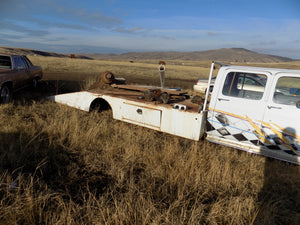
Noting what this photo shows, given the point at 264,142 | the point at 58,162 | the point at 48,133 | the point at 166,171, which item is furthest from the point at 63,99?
the point at 264,142

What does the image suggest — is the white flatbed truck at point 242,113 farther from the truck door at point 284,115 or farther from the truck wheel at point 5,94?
the truck wheel at point 5,94

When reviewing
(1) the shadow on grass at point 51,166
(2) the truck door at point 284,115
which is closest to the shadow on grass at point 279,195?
(2) the truck door at point 284,115

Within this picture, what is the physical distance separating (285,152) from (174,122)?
2133mm

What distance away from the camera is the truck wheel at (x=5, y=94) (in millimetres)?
5746

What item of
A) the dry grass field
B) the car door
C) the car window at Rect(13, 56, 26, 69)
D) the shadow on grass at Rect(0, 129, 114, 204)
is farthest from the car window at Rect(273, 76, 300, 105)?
the car window at Rect(13, 56, 26, 69)

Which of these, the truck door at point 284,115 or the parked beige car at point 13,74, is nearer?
the truck door at point 284,115

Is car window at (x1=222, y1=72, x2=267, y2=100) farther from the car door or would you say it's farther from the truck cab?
the car door

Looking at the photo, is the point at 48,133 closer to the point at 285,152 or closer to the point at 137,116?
the point at 137,116

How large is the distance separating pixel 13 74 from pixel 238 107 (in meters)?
6.65

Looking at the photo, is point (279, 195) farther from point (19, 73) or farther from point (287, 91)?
point (19, 73)

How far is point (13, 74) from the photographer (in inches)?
252

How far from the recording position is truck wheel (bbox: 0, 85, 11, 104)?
18.9 feet

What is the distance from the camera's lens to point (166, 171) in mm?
3363

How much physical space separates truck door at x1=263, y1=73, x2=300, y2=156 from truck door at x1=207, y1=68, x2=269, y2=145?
163 mm
